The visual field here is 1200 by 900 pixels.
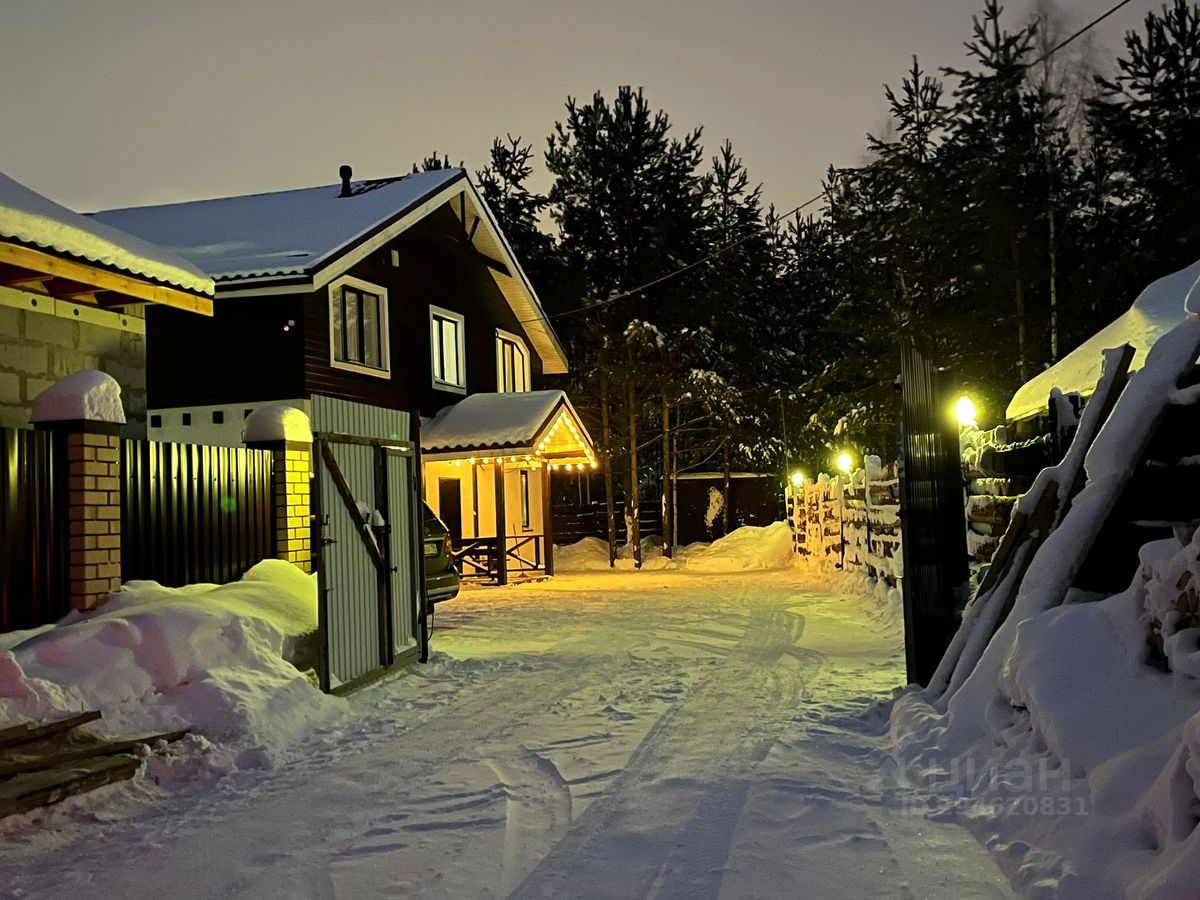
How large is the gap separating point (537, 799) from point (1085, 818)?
2.50 meters

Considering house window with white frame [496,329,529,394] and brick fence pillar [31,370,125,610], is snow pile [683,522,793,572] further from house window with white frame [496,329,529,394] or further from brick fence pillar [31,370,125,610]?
brick fence pillar [31,370,125,610]

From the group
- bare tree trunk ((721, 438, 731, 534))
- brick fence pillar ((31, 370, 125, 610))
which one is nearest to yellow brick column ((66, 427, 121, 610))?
brick fence pillar ((31, 370, 125, 610))

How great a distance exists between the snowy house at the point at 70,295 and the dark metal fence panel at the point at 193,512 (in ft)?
3.93

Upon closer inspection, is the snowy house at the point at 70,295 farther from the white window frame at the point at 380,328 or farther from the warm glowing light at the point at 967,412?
the warm glowing light at the point at 967,412

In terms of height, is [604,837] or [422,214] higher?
[422,214]

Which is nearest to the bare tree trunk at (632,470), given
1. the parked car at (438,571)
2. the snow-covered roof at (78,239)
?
the parked car at (438,571)

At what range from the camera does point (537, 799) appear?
498 centimetres

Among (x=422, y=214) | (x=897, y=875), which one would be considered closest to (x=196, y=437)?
(x=422, y=214)

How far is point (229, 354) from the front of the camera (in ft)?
52.3

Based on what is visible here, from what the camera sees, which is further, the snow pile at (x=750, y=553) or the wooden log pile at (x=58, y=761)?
the snow pile at (x=750, y=553)

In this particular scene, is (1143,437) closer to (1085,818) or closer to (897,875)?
(1085,818)

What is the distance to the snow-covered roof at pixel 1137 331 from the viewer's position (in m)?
10.6

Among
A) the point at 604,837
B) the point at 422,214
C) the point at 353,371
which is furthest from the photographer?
the point at 422,214

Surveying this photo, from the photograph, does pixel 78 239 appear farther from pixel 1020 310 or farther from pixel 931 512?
pixel 1020 310
